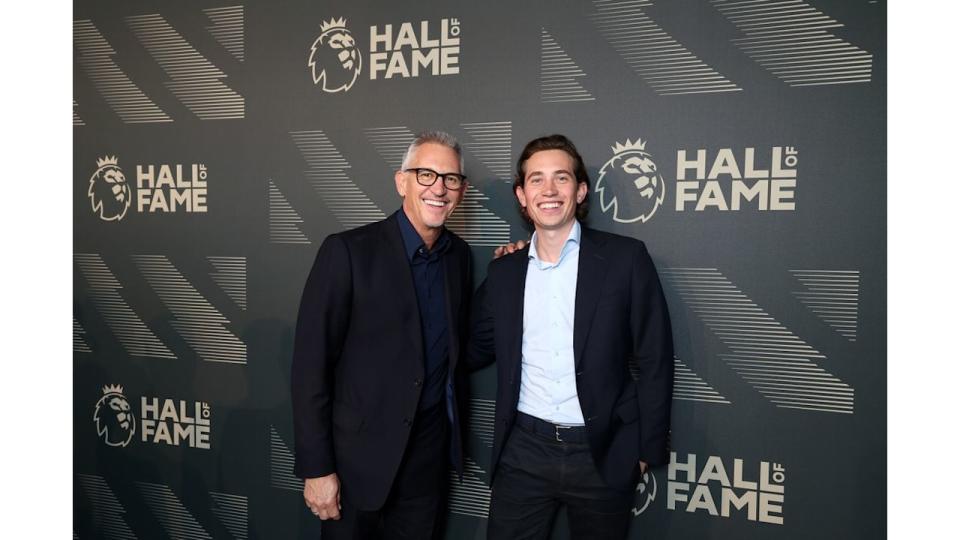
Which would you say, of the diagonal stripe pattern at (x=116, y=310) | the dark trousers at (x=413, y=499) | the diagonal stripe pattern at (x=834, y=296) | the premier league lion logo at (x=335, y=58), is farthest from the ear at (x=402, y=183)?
the diagonal stripe pattern at (x=116, y=310)

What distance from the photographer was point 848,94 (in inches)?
86.9

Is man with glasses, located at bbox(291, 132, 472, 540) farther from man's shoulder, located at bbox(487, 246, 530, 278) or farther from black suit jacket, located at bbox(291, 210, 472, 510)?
man's shoulder, located at bbox(487, 246, 530, 278)

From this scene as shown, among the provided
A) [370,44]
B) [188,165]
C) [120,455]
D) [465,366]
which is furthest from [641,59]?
[120,455]

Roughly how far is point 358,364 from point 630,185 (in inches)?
51.6

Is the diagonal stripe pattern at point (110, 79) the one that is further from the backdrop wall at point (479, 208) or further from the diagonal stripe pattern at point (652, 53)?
the diagonal stripe pattern at point (652, 53)

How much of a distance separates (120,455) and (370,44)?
8.50ft

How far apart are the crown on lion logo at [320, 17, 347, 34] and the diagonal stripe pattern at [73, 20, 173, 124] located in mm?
1033

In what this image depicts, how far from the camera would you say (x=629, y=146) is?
2.42 meters

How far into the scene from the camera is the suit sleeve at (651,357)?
2.02 metres

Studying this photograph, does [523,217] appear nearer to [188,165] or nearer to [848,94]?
[848,94]

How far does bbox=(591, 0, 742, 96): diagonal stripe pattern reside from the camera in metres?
2.34

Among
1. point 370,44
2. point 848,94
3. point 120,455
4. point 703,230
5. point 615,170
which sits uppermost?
point 370,44

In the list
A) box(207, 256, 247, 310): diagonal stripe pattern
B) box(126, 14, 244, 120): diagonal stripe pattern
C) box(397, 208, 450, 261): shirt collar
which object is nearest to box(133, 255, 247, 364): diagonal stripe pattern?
box(207, 256, 247, 310): diagonal stripe pattern

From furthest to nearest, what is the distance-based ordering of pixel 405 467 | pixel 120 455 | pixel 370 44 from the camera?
pixel 120 455, pixel 370 44, pixel 405 467
